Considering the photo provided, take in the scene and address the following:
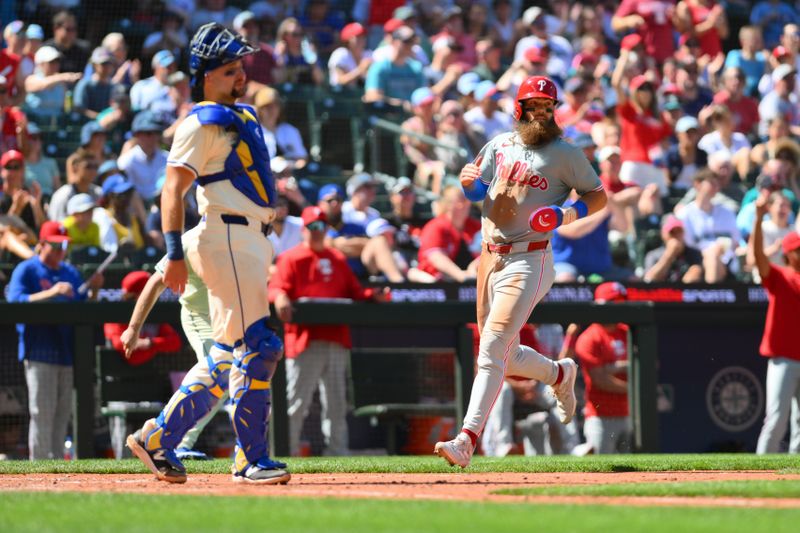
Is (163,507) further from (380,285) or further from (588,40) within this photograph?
(588,40)

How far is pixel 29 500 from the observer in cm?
611

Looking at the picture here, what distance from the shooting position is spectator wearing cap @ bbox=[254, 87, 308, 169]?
14.9 meters

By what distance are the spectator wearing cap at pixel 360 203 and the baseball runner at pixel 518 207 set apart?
19.3 feet

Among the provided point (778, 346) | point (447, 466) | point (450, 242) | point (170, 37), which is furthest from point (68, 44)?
point (447, 466)

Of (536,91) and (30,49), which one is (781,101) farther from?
(536,91)

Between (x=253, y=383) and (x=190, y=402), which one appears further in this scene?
(x=190, y=402)

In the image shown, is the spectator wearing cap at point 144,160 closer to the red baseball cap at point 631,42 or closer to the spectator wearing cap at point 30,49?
the spectator wearing cap at point 30,49

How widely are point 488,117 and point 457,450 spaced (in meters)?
9.27

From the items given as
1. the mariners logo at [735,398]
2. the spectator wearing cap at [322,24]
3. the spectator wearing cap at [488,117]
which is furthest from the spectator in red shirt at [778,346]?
the spectator wearing cap at [322,24]

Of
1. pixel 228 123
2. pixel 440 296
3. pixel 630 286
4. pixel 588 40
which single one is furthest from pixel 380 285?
pixel 588 40

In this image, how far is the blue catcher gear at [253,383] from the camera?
6680mm

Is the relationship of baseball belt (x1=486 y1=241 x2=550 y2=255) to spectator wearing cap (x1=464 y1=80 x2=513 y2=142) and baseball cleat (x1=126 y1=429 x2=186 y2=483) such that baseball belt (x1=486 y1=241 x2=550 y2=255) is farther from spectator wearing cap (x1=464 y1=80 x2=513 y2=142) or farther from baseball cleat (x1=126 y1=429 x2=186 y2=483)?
spectator wearing cap (x1=464 y1=80 x2=513 y2=142)

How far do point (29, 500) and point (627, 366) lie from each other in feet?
22.3

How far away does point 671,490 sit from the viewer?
6.59 meters
